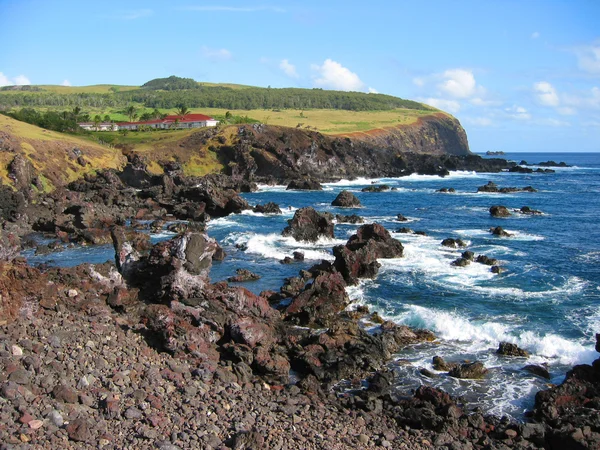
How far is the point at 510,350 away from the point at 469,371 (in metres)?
3.97

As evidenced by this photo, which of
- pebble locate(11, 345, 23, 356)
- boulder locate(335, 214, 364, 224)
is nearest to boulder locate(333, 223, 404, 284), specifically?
boulder locate(335, 214, 364, 224)

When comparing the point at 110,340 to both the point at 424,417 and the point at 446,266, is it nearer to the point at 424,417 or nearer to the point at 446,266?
the point at 424,417

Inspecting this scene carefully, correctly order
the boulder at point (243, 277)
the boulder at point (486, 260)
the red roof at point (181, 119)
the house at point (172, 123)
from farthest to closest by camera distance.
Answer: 1. the red roof at point (181, 119)
2. the house at point (172, 123)
3. the boulder at point (486, 260)
4. the boulder at point (243, 277)

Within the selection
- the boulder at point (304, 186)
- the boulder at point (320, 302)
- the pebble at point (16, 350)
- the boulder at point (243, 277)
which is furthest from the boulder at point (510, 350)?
the boulder at point (304, 186)

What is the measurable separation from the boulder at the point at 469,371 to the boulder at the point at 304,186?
263ft

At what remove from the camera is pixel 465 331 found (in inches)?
1180

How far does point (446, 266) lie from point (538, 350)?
16258 millimetres

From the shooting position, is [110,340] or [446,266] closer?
[110,340]

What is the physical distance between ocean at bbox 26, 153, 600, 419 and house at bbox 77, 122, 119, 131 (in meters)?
80.8

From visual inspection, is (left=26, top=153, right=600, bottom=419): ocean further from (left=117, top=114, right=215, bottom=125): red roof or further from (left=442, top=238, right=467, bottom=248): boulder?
(left=117, top=114, right=215, bottom=125): red roof

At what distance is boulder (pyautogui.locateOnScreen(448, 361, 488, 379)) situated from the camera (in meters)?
24.5

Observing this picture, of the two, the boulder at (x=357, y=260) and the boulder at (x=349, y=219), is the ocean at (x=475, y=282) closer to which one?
the boulder at (x=357, y=260)

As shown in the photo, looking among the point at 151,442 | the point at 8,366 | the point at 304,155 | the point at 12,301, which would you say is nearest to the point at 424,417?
the point at 151,442

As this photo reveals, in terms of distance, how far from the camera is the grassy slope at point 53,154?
3024 inches
